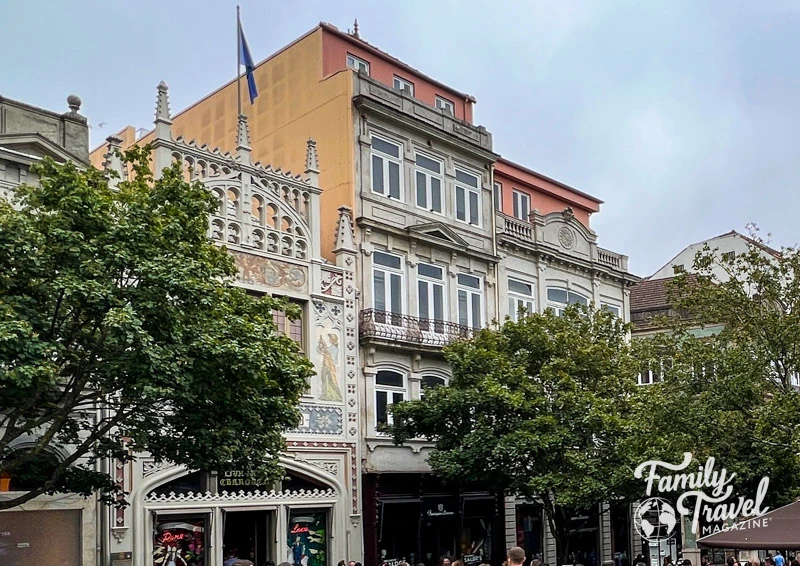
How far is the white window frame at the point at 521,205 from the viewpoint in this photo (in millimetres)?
39188

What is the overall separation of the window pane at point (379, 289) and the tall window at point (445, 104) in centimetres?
782

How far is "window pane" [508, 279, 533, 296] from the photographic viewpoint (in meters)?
35.9

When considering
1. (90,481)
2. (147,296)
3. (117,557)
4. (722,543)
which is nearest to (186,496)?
(117,557)

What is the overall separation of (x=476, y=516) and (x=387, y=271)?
8188mm

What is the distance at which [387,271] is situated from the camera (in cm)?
3114

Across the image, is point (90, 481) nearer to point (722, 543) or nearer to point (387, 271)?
point (722, 543)

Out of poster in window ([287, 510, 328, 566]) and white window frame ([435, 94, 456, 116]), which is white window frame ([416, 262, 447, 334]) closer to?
white window frame ([435, 94, 456, 116])

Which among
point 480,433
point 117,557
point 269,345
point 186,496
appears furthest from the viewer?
point 480,433

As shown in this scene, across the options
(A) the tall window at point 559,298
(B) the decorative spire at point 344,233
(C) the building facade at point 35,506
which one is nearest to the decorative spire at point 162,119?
(C) the building facade at point 35,506

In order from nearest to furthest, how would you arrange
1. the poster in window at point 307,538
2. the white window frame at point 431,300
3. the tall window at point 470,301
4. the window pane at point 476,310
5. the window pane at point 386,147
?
the poster in window at point 307,538, the window pane at point 386,147, the white window frame at point 431,300, the tall window at point 470,301, the window pane at point 476,310

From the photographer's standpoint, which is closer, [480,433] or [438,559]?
[480,433]

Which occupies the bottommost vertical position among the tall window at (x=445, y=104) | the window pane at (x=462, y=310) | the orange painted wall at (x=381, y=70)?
the window pane at (x=462, y=310)

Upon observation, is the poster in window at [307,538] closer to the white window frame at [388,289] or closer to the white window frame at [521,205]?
the white window frame at [388,289]

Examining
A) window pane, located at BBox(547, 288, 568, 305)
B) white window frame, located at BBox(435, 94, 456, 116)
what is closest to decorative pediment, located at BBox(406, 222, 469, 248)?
white window frame, located at BBox(435, 94, 456, 116)
